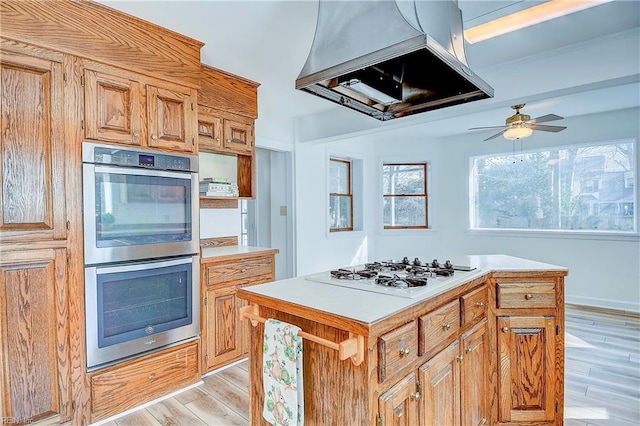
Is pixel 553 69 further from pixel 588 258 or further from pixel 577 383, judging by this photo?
pixel 588 258

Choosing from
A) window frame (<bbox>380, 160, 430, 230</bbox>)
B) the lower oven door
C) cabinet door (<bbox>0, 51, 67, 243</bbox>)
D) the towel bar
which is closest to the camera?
the towel bar

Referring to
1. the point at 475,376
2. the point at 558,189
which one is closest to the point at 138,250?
the point at 475,376

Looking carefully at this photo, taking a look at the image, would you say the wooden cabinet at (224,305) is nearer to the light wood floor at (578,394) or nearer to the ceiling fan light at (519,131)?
the light wood floor at (578,394)

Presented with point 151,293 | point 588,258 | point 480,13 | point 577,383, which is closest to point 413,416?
point 151,293

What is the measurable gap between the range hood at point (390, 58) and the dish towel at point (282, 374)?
1.16 m

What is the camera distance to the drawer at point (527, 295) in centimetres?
192

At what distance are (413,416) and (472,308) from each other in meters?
0.68

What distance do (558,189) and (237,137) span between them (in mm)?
4494

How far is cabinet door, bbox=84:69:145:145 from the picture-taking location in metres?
2.04

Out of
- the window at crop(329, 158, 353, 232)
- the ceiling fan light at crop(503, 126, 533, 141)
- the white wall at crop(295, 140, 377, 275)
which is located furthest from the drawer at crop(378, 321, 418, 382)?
the window at crop(329, 158, 353, 232)

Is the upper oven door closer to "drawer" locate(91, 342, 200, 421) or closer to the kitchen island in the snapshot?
"drawer" locate(91, 342, 200, 421)

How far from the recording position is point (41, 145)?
1.89 m

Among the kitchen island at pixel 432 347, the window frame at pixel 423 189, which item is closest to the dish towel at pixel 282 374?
the kitchen island at pixel 432 347

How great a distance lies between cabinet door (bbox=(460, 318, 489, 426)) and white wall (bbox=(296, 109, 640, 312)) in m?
2.90
